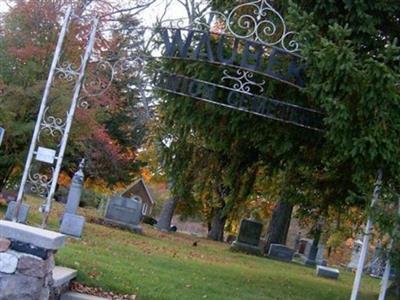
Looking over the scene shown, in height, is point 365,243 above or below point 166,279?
above

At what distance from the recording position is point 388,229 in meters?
7.21

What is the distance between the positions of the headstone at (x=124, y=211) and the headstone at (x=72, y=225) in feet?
23.3

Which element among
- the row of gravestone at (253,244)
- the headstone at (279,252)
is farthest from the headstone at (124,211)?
the headstone at (279,252)

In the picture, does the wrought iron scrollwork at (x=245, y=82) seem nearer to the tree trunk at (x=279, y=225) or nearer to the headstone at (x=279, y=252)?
the headstone at (x=279, y=252)

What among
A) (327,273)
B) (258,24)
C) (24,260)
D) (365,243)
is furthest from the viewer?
(327,273)

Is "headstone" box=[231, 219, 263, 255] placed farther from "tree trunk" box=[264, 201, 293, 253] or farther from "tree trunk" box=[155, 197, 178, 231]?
"tree trunk" box=[155, 197, 178, 231]

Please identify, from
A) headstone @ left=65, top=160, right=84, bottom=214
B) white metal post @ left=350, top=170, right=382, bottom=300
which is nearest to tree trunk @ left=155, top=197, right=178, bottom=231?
headstone @ left=65, top=160, right=84, bottom=214

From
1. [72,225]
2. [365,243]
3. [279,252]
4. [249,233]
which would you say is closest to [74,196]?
[72,225]

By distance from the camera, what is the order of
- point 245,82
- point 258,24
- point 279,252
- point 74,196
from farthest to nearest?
point 279,252 < point 74,196 < point 245,82 < point 258,24

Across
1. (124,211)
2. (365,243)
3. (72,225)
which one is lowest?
(72,225)

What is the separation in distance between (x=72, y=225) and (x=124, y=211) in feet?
23.7

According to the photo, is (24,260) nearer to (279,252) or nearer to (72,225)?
(72,225)

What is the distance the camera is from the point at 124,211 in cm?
1980

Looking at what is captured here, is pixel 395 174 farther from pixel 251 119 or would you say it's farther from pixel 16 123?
pixel 16 123
